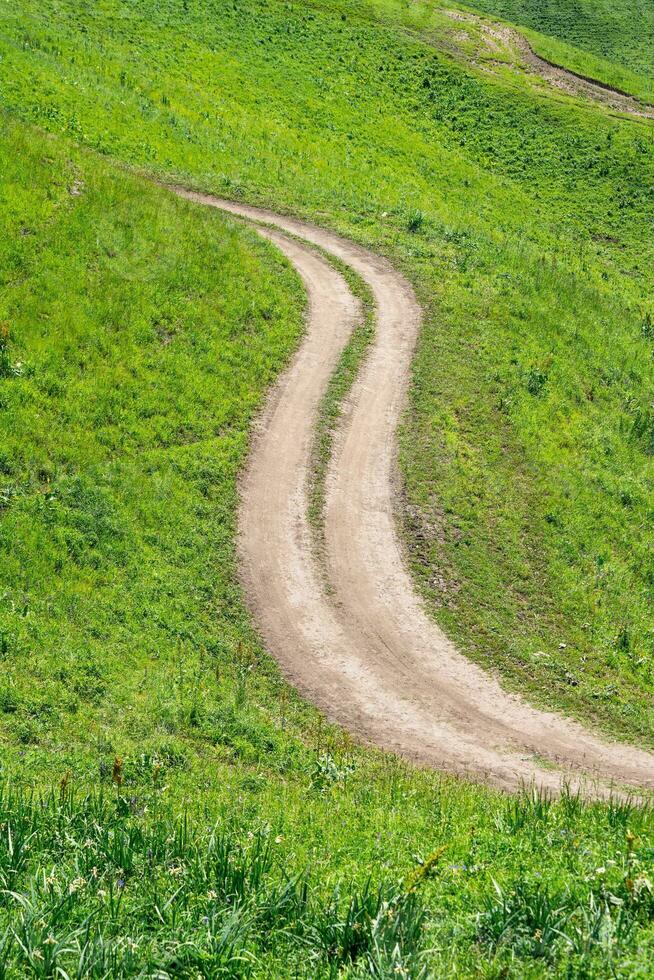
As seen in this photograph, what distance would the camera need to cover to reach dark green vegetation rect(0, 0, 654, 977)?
349 inches

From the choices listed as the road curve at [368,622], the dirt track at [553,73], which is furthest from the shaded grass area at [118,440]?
the dirt track at [553,73]

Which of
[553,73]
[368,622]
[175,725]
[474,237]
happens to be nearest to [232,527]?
[368,622]

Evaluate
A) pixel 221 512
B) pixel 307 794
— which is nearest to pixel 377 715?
pixel 307 794

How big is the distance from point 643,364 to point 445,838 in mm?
27310

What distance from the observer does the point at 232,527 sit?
856 inches

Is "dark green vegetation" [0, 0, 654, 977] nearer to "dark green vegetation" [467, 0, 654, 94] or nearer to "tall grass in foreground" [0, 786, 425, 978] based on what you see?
"tall grass in foreground" [0, 786, 425, 978]

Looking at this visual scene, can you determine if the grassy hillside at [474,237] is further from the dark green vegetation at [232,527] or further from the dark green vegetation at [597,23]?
the dark green vegetation at [597,23]

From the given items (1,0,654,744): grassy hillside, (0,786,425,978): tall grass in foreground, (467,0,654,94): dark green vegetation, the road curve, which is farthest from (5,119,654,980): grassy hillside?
(467,0,654,94): dark green vegetation

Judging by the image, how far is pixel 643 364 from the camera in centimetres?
3509

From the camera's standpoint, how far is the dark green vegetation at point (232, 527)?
29.1 feet

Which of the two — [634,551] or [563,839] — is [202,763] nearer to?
[563,839]

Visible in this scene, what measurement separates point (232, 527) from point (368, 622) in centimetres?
398

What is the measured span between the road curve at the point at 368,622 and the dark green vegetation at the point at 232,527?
69 cm

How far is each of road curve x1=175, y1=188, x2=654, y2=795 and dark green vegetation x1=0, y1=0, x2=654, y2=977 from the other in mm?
693
